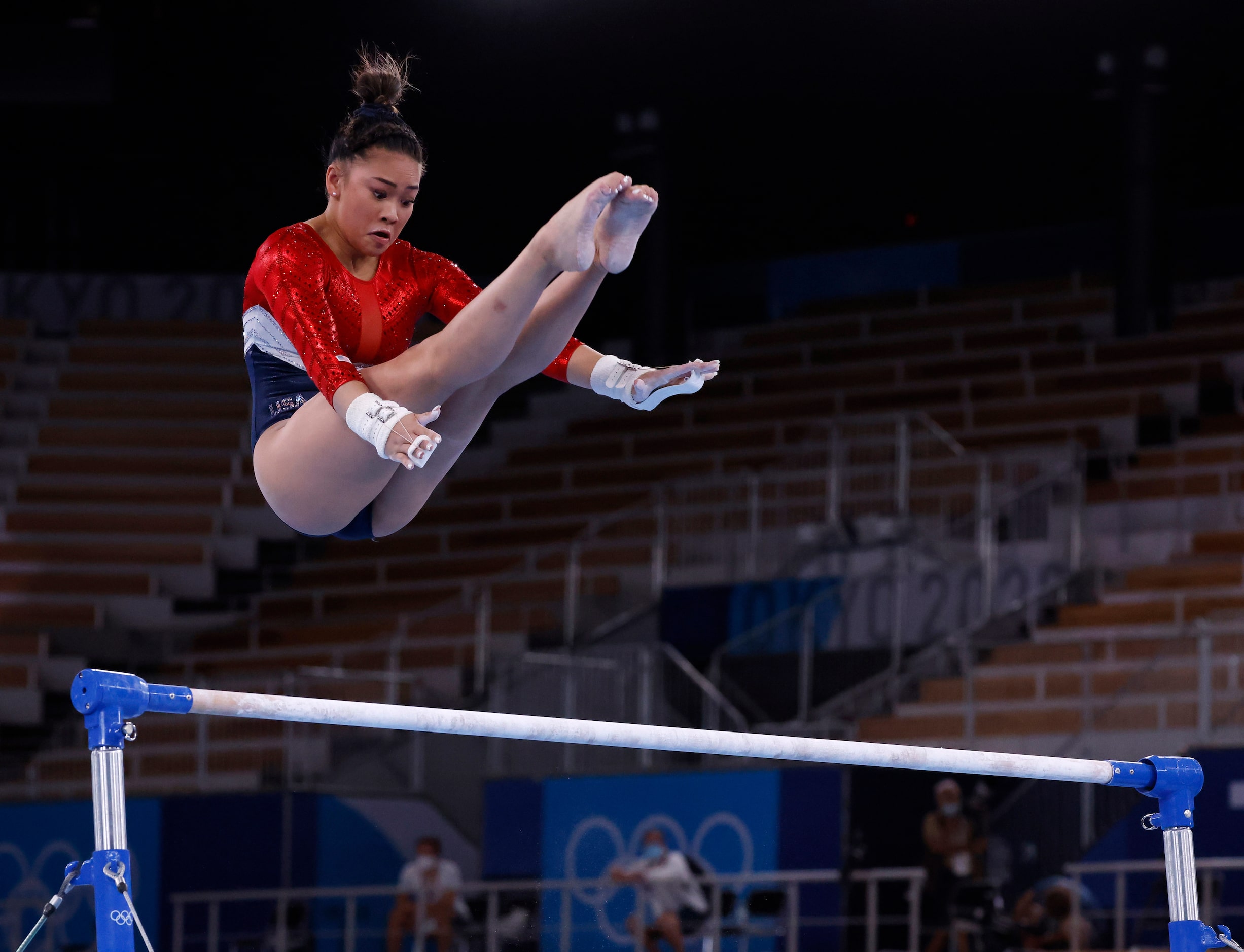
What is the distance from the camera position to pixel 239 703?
3.52 metres

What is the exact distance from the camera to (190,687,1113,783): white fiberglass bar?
3566 mm

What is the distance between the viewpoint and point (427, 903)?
9.47 m

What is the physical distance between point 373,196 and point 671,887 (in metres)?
5.54

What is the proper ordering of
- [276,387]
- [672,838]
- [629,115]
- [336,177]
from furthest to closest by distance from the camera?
[629,115], [672,838], [276,387], [336,177]

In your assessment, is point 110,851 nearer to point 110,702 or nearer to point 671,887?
point 110,702

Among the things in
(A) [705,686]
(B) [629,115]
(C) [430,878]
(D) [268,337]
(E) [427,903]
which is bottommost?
(E) [427,903]

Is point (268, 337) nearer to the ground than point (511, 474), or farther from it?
nearer to the ground

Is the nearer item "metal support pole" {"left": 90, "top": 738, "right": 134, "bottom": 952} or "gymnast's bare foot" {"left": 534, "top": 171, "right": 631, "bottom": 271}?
"metal support pole" {"left": 90, "top": 738, "right": 134, "bottom": 952}

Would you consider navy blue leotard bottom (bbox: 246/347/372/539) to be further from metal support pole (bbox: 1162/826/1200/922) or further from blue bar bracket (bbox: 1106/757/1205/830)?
metal support pole (bbox: 1162/826/1200/922)

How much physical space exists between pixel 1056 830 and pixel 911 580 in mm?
2445

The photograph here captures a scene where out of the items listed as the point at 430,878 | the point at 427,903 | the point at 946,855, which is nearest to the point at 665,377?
the point at 946,855

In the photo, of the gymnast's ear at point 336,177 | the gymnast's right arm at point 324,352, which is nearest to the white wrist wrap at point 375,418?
the gymnast's right arm at point 324,352

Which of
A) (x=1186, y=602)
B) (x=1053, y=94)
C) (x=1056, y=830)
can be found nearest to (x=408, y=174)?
(x=1056, y=830)

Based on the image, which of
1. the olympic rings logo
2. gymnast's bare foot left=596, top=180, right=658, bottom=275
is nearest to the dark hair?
gymnast's bare foot left=596, top=180, right=658, bottom=275
